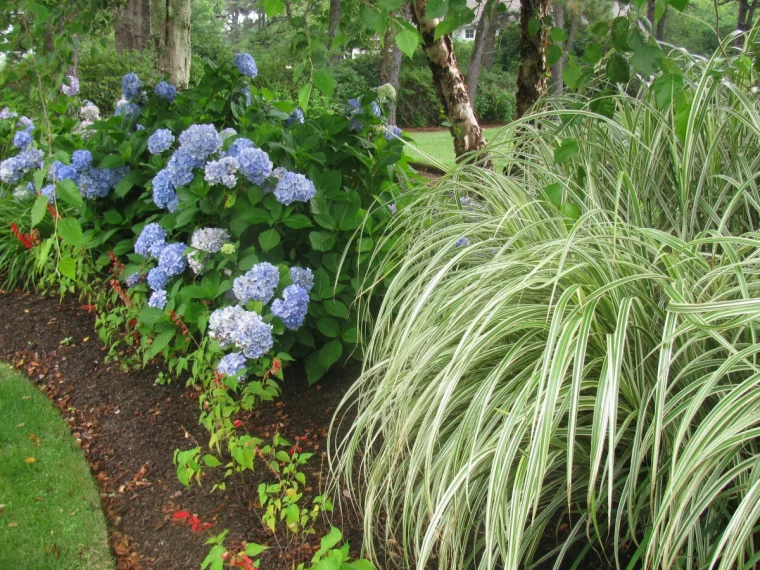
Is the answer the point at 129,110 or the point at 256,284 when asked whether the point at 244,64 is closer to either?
the point at 129,110

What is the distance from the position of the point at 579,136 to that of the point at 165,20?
2.23 meters

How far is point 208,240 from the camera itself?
2.29 m

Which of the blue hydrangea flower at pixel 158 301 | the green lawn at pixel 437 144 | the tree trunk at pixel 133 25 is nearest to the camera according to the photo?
the blue hydrangea flower at pixel 158 301

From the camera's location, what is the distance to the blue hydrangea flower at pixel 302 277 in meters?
2.28

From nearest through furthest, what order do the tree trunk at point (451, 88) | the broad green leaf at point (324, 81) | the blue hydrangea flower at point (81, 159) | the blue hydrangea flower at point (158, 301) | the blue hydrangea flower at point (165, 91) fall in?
the broad green leaf at point (324, 81)
the blue hydrangea flower at point (158, 301)
the blue hydrangea flower at point (81, 159)
the tree trunk at point (451, 88)
the blue hydrangea flower at point (165, 91)

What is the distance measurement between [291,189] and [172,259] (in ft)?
1.78

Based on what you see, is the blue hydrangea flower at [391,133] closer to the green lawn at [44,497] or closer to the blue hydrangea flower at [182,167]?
the blue hydrangea flower at [182,167]

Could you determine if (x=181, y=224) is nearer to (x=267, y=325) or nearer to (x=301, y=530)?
(x=267, y=325)

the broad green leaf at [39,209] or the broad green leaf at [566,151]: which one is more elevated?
the broad green leaf at [566,151]

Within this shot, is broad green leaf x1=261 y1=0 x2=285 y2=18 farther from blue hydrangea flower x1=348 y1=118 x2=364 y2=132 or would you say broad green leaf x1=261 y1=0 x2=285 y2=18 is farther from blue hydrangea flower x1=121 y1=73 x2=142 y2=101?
blue hydrangea flower x1=121 y1=73 x2=142 y2=101

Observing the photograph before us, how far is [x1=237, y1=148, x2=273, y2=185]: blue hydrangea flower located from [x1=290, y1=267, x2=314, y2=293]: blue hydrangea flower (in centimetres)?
35

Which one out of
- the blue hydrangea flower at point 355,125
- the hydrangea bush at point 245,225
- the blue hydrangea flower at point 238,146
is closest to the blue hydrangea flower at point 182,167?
the hydrangea bush at point 245,225

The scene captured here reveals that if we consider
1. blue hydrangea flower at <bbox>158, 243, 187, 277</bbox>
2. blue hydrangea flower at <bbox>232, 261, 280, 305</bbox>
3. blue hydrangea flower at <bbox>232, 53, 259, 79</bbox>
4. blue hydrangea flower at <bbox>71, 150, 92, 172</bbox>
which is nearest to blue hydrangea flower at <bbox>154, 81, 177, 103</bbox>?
blue hydrangea flower at <bbox>232, 53, 259, 79</bbox>

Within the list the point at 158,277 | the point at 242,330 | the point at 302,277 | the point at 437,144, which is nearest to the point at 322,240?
the point at 302,277
